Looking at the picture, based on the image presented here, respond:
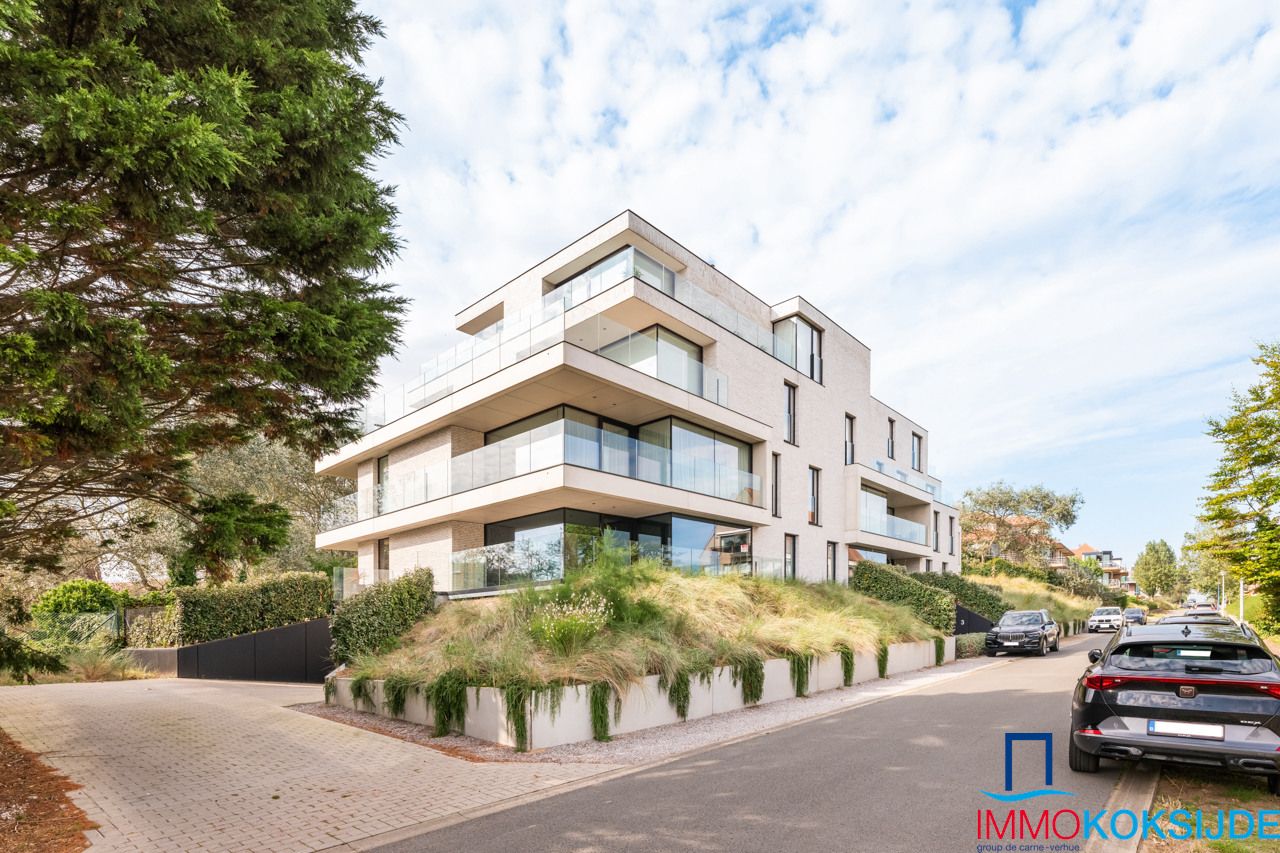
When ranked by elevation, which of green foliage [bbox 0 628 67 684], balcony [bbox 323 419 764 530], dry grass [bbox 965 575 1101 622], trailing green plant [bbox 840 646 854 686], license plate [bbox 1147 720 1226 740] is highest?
balcony [bbox 323 419 764 530]

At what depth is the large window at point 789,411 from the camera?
25.3 m

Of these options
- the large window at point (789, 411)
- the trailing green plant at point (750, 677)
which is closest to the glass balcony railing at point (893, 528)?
the large window at point (789, 411)

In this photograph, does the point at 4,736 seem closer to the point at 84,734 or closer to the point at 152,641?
the point at 84,734

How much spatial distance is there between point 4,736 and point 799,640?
12.6m

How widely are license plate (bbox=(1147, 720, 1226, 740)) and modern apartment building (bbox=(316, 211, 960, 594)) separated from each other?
9.85 metres

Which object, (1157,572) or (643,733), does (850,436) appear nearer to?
(643,733)

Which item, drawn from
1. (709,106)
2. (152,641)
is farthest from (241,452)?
(709,106)

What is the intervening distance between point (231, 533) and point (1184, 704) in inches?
355

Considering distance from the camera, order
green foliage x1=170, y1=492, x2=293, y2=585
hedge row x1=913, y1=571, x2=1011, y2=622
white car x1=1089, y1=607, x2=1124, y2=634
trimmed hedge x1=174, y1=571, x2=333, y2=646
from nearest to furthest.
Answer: green foliage x1=170, y1=492, x2=293, y2=585 < trimmed hedge x1=174, y1=571, x2=333, y2=646 < hedge row x1=913, y1=571, x2=1011, y2=622 < white car x1=1089, y1=607, x2=1124, y2=634

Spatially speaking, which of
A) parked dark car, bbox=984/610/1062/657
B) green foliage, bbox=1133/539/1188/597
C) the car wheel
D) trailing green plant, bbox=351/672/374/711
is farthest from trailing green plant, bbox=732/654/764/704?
green foliage, bbox=1133/539/1188/597

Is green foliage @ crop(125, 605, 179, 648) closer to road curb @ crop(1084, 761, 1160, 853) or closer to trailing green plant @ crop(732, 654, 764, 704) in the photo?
trailing green plant @ crop(732, 654, 764, 704)

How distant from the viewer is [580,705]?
9.46 metres

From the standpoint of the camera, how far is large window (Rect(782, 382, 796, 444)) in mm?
25344

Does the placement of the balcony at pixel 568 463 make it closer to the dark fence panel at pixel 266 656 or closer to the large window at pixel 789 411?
the large window at pixel 789 411
